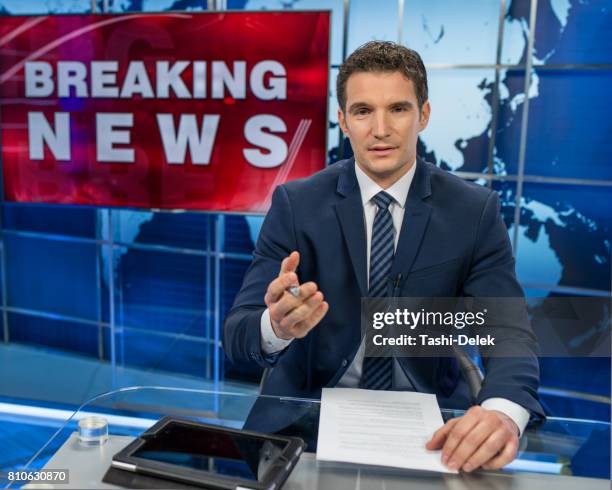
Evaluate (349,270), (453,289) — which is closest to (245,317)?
(349,270)

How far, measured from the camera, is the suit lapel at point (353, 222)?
4.77 feet

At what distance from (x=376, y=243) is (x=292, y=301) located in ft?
1.65

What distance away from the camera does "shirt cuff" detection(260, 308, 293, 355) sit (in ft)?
4.23

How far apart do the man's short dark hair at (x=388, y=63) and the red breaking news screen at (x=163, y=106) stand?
145cm

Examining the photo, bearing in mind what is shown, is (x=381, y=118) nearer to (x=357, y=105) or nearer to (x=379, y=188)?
(x=357, y=105)

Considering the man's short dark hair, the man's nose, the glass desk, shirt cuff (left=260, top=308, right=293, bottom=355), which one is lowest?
the glass desk

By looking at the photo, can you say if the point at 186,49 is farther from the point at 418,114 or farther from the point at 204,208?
the point at 418,114

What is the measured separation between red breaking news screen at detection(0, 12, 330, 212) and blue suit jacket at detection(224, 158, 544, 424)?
1461 millimetres

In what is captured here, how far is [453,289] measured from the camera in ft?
4.91

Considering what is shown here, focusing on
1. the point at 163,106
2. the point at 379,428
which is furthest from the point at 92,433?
the point at 163,106

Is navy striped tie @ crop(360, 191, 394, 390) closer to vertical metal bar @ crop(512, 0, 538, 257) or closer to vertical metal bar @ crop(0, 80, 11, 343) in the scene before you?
vertical metal bar @ crop(512, 0, 538, 257)

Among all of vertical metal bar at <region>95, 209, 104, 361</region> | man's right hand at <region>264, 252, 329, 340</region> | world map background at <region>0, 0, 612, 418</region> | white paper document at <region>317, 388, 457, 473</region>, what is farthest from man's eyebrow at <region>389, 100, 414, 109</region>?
vertical metal bar at <region>95, 209, 104, 361</region>

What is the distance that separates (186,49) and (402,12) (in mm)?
1146

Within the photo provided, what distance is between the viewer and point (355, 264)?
57.3 inches
